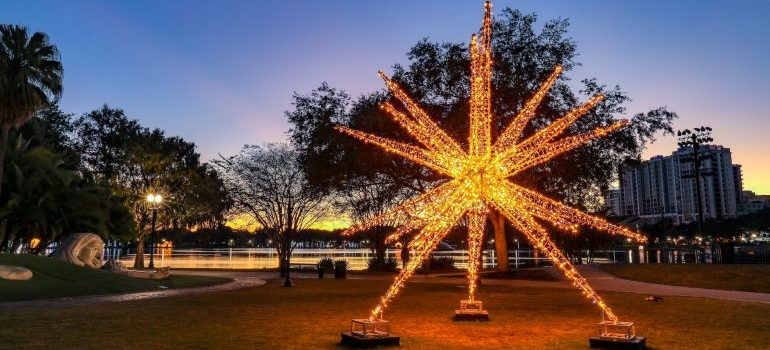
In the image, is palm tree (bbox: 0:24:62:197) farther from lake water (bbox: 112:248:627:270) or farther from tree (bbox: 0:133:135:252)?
lake water (bbox: 112:248:627:270)

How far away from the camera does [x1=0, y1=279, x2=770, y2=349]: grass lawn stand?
11086 mm

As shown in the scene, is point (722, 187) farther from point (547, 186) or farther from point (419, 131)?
point (419, 131)

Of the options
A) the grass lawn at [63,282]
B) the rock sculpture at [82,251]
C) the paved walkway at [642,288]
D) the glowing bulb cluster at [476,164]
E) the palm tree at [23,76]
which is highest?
the palm tree at [23,76]

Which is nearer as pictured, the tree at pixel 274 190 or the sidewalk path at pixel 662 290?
the sidewalk path at pixel 662 290

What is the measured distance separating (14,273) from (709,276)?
94.7 feet

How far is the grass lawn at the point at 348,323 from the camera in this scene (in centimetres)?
1109

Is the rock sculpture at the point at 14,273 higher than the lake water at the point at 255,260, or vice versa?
the rock sculpture at the point at 14,273

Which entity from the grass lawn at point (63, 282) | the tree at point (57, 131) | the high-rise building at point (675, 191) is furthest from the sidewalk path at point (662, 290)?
the high-rise building at point (675, 191)

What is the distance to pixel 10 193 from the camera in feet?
120

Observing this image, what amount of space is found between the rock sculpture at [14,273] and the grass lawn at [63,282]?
0.99 feet

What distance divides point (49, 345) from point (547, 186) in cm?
2408

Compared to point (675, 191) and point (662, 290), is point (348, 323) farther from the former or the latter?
point (675, 191)

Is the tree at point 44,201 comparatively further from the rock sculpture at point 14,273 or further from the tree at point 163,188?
the rock sculpture at point 14,273

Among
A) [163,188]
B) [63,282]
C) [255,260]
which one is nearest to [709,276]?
[63,282]
